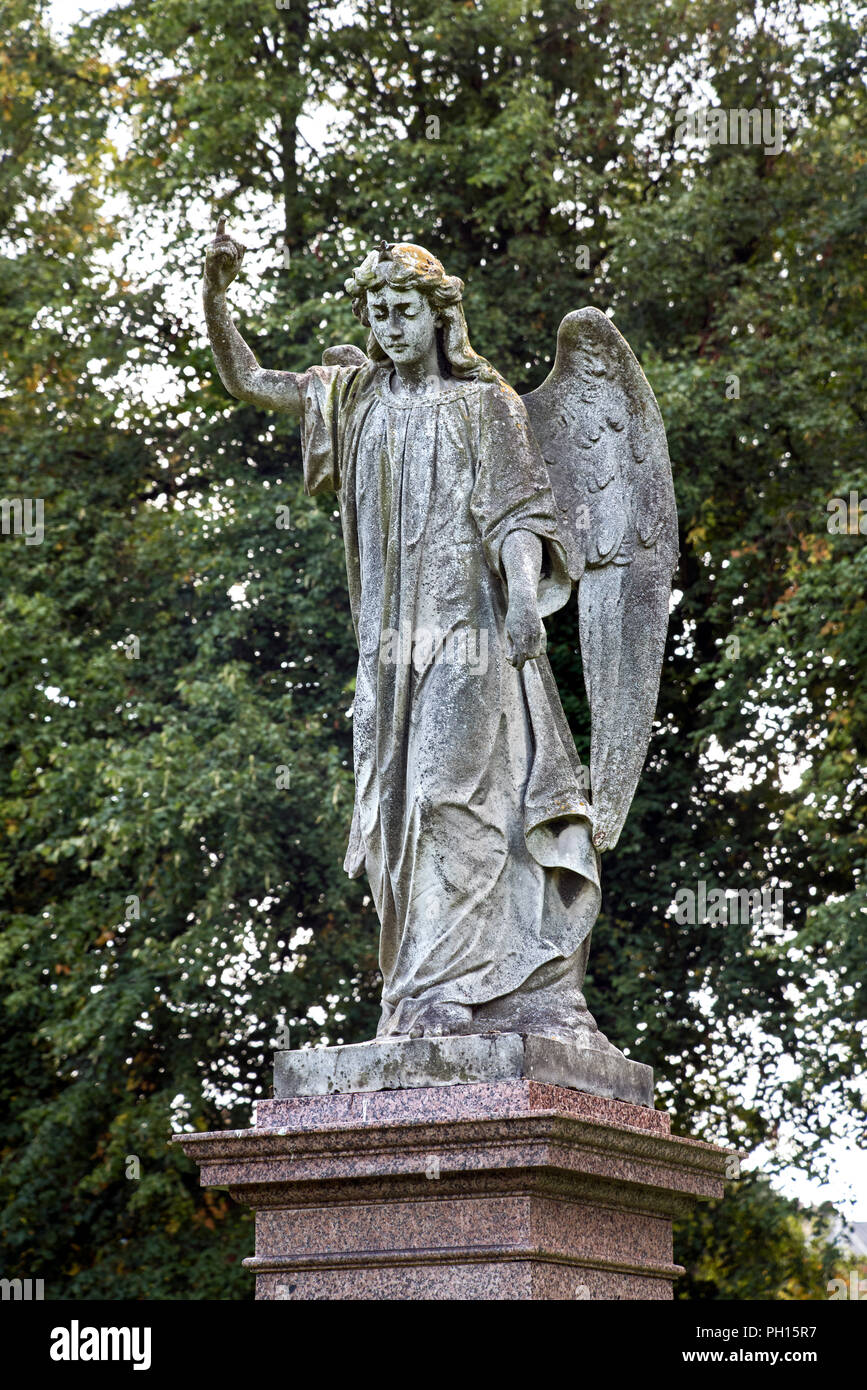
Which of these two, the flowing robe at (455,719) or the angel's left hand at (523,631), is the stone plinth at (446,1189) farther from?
the angel's left hand at (523,631)

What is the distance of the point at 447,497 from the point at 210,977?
8.91 metres

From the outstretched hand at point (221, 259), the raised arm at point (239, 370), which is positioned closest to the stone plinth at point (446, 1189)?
the raised arm at point (239, 370)

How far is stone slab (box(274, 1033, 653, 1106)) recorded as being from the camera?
557 cm

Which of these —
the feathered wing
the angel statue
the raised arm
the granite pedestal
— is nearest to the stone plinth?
the granite pedestal

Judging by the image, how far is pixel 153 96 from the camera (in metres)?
17.1

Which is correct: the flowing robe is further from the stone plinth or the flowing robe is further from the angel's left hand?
the stone plinth

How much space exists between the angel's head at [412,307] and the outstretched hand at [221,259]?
358mm

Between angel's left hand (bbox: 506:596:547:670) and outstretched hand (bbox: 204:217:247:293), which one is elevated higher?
outstretched hand (bbox: 204:217:247:293)

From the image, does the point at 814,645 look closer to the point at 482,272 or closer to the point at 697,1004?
the point at 697,1004

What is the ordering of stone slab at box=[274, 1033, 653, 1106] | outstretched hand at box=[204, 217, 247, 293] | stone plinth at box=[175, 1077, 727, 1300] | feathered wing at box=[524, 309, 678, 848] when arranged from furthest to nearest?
feathered wing at box=[524, 309, 678, 848], outstretched hand at box=[204, 217, 247, 293], stone slab at box=[274, 1033, 653, 1106], stone plinth at box=[175, 1077, 727, 1300]

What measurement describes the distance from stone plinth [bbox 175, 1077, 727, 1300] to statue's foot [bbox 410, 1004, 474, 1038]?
0.20 metres

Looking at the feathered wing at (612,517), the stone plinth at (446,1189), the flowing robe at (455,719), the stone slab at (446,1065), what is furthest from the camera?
the feathered wing at (612,517)

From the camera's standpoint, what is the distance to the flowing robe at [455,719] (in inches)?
236

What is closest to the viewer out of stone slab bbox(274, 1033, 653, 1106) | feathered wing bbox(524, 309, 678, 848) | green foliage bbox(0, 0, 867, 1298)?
stone slab bbox(274, 1033, 653, 1106)
